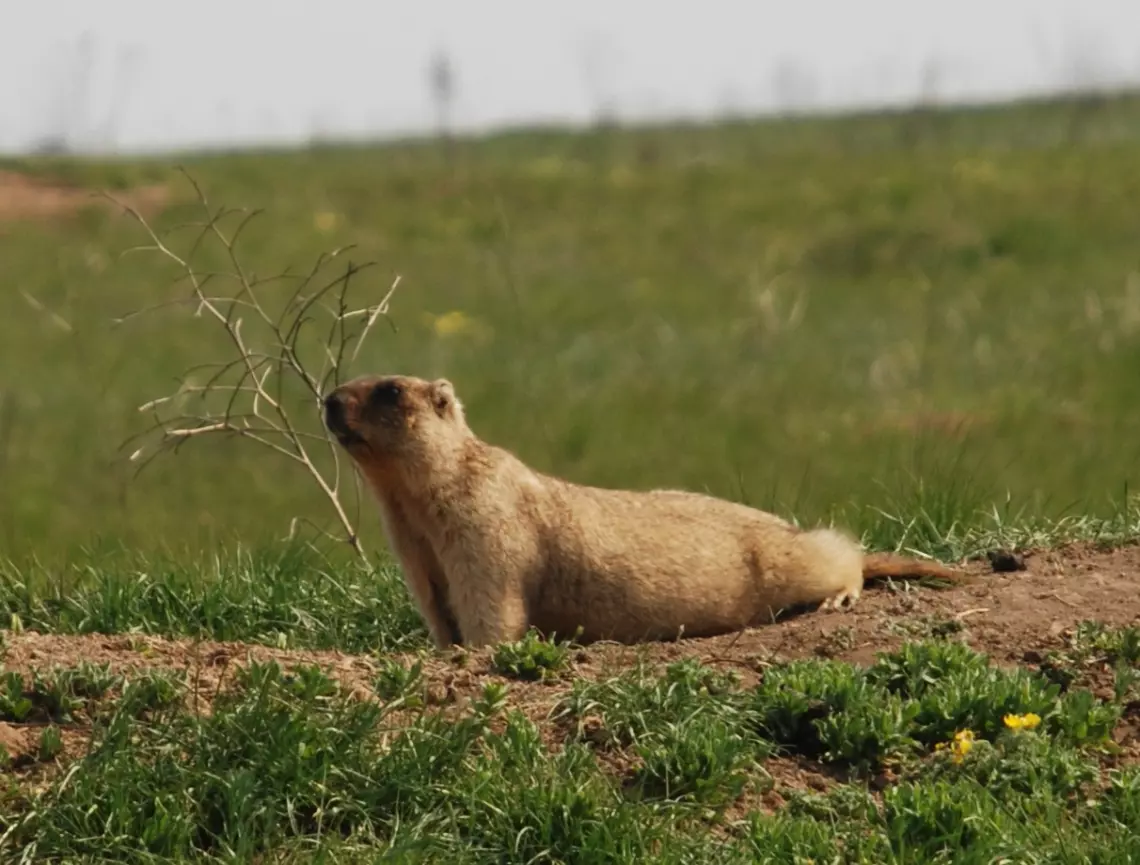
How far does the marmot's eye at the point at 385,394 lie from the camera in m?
6.79

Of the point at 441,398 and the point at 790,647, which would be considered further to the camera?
the point at 441,398

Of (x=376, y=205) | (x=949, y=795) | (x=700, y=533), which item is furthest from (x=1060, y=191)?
(x=949, y=795)

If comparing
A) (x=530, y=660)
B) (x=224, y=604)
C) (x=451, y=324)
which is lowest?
(x=451, y=324)

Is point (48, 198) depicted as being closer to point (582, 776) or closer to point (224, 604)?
point (224, 604)

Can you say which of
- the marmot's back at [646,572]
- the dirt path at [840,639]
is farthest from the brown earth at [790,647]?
the marmot's back at [646,572]

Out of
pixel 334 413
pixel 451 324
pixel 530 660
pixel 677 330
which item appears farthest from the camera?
pixel 677 330

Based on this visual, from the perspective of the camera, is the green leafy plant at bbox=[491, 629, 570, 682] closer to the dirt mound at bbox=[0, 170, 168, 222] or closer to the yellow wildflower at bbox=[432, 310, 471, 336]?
the yellow wildflower at bbox=[432, 310, 471, 336]

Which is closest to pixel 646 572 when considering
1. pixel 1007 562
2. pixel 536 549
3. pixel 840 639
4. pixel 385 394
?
pixel 536 549

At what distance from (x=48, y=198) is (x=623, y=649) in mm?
27704

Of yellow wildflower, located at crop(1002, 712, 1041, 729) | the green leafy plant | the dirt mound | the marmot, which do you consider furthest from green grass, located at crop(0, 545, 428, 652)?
the dirt mound

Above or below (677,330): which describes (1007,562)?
above

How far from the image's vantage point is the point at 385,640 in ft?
23.1

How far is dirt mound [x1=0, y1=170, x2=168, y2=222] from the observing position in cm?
3042

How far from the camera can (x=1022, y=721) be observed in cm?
532
